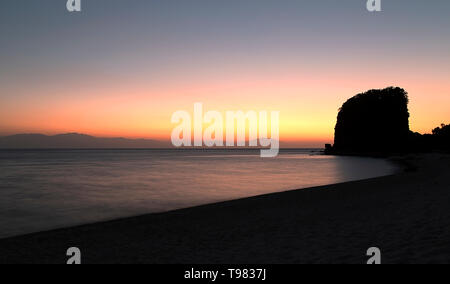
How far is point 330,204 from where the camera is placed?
16.3 m

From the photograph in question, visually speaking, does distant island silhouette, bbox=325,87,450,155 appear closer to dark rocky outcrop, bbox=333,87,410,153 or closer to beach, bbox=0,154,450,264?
dark rocky outcrop, bbox=333,87,410,153

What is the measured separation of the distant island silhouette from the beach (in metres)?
126

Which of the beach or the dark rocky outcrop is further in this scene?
the dark rocky outcrop

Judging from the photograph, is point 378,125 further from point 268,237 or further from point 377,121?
point 268,237

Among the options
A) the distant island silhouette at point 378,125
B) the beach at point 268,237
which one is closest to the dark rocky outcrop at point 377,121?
the distant island silhouette at point 378,125

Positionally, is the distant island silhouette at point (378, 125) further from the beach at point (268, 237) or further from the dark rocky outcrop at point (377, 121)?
the beach at point (268, 237)

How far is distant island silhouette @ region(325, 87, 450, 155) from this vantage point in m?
125

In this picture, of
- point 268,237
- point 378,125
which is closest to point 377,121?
point 378,125

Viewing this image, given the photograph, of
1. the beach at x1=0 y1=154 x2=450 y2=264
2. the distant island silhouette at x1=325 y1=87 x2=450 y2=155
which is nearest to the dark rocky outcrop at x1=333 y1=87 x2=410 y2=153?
the distant island silhouette at x1=325 y1=87 x2=450 y2=155

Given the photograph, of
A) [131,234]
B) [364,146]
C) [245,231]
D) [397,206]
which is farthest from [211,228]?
[364,146]

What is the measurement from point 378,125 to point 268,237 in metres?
136
